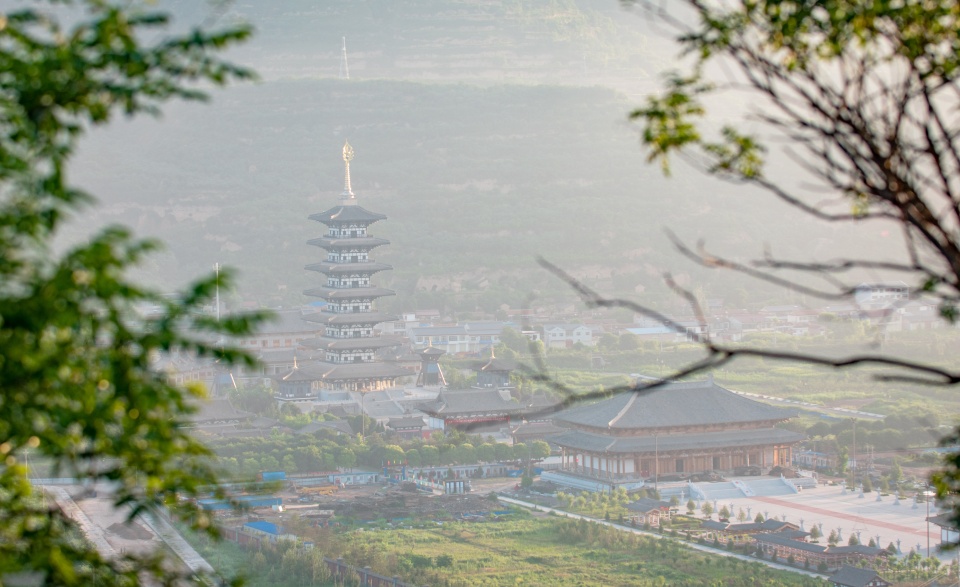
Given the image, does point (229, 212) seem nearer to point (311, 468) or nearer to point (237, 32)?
point (311, 468)

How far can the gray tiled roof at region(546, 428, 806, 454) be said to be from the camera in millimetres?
32281

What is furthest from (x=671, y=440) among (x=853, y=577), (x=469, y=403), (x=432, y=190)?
(x=432, y=190)

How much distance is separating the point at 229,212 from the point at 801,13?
86.5 meters

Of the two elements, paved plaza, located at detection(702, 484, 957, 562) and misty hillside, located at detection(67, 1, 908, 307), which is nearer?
paved plaza, located at detection(702, 484, 957, 562)

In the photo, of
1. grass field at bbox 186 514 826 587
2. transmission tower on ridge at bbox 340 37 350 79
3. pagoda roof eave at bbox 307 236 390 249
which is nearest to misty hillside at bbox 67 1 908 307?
transmission tower on ridge at bbox 340 37 350 79

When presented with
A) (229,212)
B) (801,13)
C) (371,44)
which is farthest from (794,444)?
(371,44)

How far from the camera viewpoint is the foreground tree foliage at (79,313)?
173 inches

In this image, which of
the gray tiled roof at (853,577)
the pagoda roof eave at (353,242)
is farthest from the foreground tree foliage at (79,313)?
the pagoda roof eave at (353,242)

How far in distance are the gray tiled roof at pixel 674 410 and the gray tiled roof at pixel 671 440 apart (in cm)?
26

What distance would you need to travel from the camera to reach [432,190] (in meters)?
93.3

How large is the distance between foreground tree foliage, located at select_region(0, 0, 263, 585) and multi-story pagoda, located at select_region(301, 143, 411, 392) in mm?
40811

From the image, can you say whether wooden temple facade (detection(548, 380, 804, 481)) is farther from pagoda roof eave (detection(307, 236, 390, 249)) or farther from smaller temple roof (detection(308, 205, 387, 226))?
smaller temple roof (detection(308, 205, 387, 226))

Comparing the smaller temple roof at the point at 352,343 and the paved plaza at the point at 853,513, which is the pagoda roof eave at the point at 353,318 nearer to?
the smaller temple roof at the point at 352,343

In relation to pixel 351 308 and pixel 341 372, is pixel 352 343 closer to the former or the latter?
pixel 341 372
